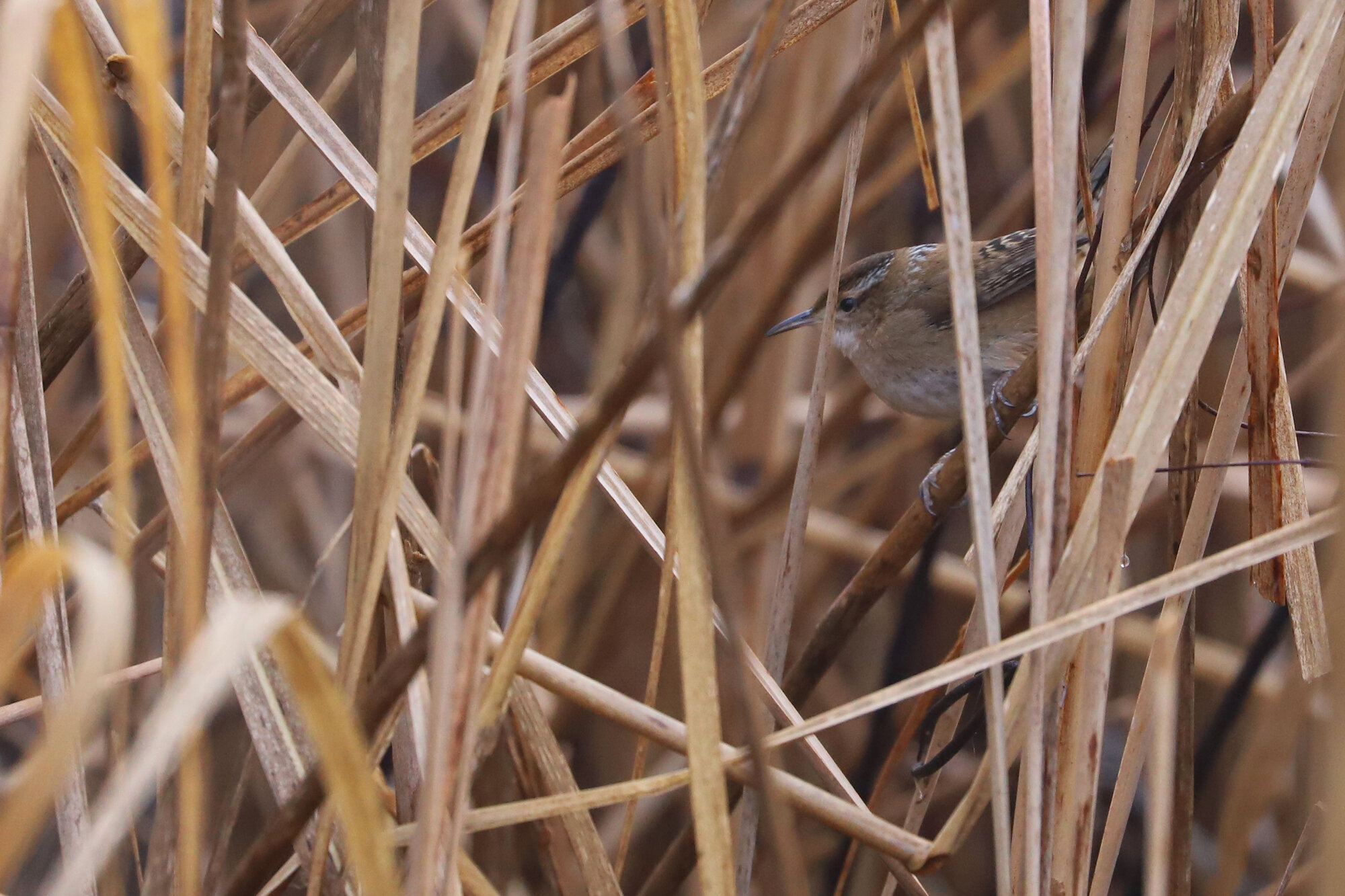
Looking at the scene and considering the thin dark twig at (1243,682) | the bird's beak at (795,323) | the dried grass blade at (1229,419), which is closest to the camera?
the dried grass blade at (1229,419)

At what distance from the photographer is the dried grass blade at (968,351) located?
3.12ft

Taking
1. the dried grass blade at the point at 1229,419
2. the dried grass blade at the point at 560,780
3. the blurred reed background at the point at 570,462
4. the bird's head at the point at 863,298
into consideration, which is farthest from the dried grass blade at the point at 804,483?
the bird's head at the point at 863,298

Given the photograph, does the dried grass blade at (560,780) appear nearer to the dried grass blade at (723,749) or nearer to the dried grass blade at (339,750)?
the dried grass blade at (723,749)

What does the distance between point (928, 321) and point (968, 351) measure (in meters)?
1.52

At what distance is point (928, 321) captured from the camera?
8.17 feet

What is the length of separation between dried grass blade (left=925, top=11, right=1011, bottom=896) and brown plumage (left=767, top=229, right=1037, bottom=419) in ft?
3.96

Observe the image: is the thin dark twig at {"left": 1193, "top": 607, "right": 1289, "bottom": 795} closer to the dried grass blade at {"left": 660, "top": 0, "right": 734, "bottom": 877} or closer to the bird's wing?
the bird's wing

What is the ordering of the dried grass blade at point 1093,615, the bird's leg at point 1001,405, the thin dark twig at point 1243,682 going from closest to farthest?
the dried grass blade at point 1093,615
the bird's leg at point 1001,405
the thin dark twig at point 1243,682

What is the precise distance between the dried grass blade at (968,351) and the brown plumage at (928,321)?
121 cm

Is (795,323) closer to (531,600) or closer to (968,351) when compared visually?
(968,351)

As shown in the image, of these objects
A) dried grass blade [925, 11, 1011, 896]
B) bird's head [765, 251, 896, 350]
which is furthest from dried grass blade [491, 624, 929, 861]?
bird's head [765, 251, 896, 350]

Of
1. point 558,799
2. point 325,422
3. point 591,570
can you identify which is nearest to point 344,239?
point 591,570

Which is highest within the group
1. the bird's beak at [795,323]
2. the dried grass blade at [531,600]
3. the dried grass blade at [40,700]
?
the dried grass blade at [40,700]

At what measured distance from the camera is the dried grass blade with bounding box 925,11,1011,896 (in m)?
0.95
